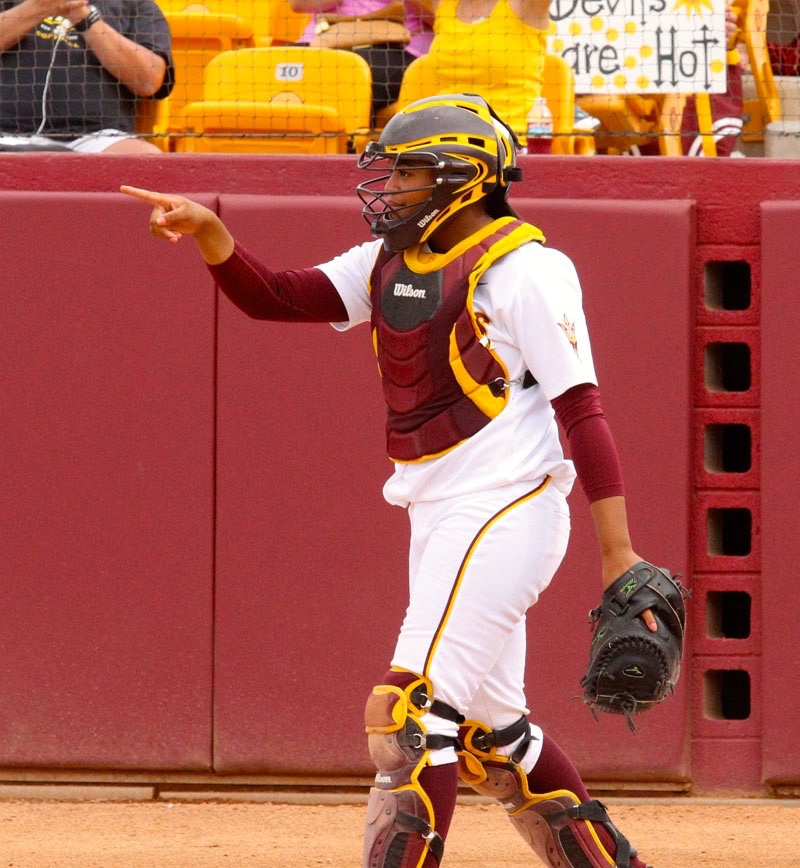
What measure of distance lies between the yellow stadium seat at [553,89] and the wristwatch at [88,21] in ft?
4.17

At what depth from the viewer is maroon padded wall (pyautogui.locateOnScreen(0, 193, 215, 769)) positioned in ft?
15.9

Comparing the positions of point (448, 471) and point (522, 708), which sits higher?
point (448, 471)

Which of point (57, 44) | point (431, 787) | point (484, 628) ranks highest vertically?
point (57, 44)

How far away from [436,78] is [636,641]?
3007mm

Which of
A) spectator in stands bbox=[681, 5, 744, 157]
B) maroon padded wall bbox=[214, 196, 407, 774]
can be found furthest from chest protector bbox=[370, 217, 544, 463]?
spectator in stands bbox=[681, 5, 744, 157]

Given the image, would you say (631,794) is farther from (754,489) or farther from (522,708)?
(522,708)

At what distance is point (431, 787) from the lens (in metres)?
3.04

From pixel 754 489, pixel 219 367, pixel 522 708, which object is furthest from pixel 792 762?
pixel 219 367

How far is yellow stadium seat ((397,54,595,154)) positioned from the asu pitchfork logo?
2.33 metres

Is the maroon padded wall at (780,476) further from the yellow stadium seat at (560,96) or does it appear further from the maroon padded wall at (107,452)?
the maroon padded wall at (107,452)

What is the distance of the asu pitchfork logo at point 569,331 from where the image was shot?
303cm

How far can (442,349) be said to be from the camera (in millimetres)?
3148

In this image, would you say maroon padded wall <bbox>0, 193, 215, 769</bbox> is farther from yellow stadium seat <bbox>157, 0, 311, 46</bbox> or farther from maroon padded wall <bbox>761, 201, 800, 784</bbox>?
maroon padded wall <bbox>761, 201, 800, 784</bbox>

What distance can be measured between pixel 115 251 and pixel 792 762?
10.3 feet
